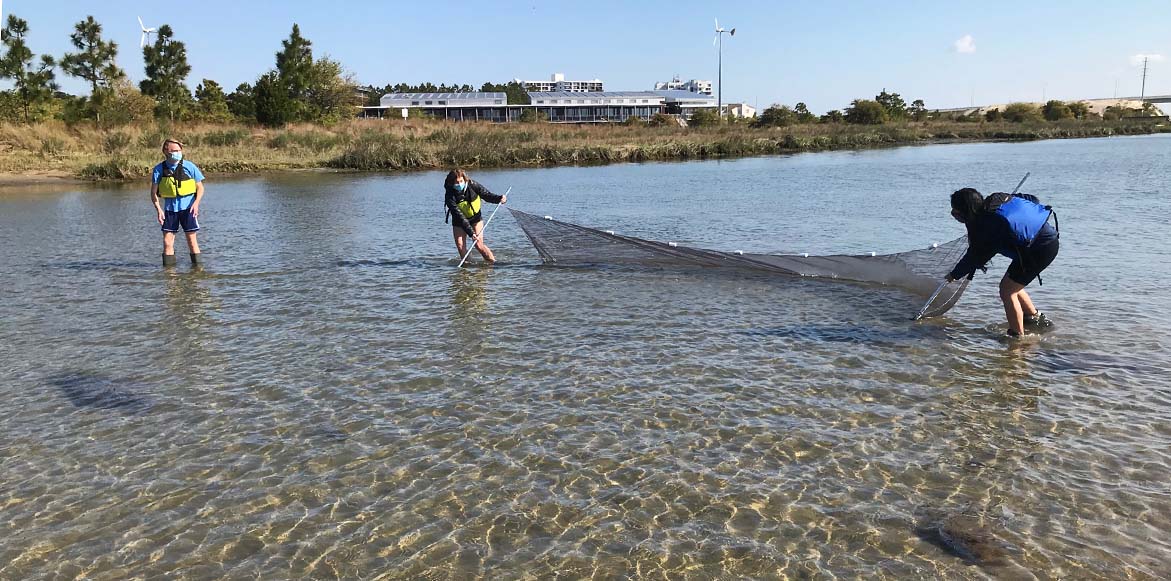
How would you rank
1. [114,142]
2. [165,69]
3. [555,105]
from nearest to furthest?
[114,142]
[165,69]
[555,105]

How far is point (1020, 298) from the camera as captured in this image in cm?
821

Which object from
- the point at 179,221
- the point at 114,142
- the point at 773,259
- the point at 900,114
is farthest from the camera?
the point at 900,114

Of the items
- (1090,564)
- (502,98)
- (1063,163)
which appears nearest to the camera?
(1090,564)

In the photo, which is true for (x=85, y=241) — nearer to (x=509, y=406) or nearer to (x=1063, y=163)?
(x=509, y=406)

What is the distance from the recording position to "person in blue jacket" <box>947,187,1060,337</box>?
7.26 m

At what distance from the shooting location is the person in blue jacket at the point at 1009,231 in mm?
7262

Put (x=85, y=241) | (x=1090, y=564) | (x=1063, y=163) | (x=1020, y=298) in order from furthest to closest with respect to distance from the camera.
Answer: (x=1063, y=163) → (x=85, y=241) → (x=1020, y=298) → (x=1090, y=564)

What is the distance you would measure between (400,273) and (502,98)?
122913mm

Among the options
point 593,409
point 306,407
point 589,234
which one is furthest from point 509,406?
point 589,234

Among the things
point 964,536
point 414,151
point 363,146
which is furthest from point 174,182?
point 363,146

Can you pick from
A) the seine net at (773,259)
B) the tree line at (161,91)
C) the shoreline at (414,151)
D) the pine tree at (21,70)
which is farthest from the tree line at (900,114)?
the seine net at (773,259)

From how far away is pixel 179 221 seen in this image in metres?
12.5

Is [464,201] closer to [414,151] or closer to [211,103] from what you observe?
[414,151]

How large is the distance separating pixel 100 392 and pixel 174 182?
606 centimetres
